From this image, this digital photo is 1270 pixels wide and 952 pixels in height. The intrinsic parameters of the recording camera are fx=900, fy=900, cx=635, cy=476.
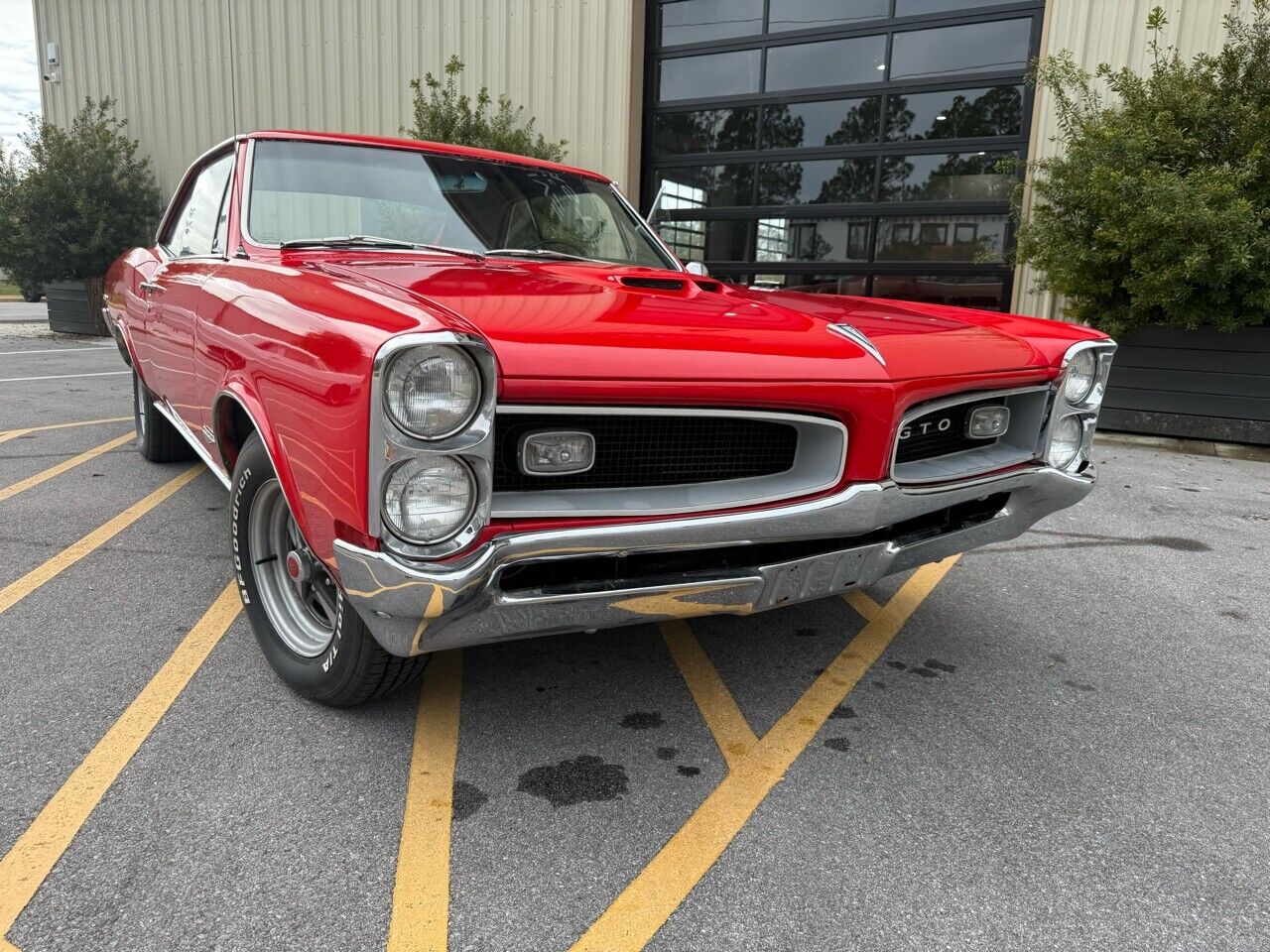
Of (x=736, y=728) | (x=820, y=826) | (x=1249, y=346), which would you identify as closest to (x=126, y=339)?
(x=736, y=728)

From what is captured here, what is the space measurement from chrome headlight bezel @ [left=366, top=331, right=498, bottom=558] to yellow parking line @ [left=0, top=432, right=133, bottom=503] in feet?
11.9

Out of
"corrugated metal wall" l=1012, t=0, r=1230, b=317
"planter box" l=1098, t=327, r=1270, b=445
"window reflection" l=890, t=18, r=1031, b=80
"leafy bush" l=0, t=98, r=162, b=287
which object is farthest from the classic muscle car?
"leafy bush" l=0, t=98, r=162, b=287

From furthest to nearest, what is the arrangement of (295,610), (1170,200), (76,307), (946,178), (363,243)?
(76,307) < (946,178) < (1170,200) < (363,243) < (295,610)

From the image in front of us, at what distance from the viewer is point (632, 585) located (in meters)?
1.93

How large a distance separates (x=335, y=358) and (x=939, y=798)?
5.42 feet

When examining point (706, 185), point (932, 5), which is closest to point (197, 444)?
point (706, 185)

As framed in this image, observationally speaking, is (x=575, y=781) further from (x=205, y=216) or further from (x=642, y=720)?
(x=205, y=216)

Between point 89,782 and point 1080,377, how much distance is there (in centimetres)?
286

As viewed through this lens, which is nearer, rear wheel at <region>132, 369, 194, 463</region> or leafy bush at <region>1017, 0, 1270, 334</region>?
rear wheel at <region>132, 369, 194, 463</region>

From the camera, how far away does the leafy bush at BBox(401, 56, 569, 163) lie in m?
10.9

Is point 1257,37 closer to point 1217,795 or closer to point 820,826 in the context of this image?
point 1217,795

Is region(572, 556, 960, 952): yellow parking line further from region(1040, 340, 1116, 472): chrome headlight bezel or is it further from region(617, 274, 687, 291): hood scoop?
region(617, 274, 687, 291): hood scoop

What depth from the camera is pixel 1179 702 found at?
2635 millimetres

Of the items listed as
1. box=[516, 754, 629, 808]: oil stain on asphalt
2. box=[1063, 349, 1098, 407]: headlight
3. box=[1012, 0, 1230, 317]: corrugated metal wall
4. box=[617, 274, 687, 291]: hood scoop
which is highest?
box=[1012, 0, 1230, 317]: corrugated metal wall
